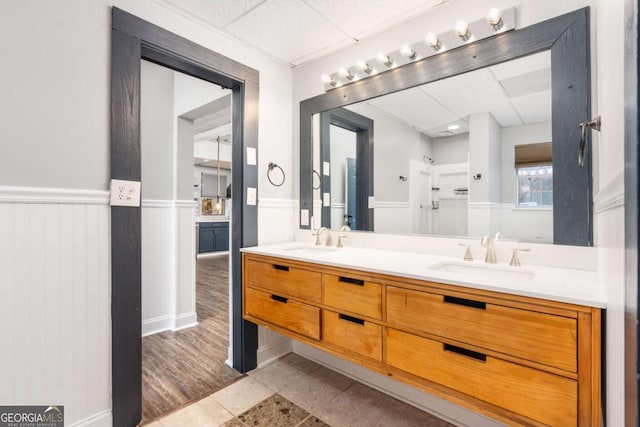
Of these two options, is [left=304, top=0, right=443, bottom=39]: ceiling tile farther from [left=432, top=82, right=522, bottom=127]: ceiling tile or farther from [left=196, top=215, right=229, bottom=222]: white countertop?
[left=196, top=215, right=229, bottom=222]: white countertop

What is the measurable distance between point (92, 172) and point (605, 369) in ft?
6.84

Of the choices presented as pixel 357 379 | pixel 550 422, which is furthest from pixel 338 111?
pixel 550 422

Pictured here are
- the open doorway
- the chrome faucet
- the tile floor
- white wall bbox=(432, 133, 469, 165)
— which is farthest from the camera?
the open doorway

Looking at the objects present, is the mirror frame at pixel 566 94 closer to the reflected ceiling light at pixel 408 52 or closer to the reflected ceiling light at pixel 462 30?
the reflected ceiling light at pixel 462 30

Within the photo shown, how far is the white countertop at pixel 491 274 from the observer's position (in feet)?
3.12

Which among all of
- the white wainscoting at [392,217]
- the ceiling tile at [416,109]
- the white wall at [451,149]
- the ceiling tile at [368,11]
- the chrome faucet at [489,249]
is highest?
the ceiling tile at [368,11]

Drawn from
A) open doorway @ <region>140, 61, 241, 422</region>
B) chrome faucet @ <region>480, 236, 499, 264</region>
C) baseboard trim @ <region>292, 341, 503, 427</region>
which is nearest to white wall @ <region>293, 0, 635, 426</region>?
chrome faucet @ <region>480, 236, 499, 264</region>

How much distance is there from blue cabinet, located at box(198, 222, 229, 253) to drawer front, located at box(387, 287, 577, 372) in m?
6.58

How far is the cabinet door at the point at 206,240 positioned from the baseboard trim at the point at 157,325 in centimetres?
455

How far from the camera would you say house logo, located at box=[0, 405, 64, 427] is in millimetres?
1243

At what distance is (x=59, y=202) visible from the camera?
1343 mm

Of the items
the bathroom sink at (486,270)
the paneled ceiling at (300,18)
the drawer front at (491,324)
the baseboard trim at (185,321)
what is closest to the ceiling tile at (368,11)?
the paneled ceiling at (300,18)

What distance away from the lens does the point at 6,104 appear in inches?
47.6

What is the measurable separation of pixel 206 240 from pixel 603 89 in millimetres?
7301
